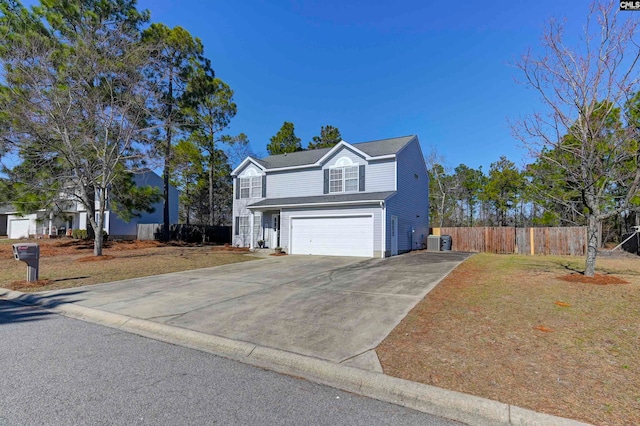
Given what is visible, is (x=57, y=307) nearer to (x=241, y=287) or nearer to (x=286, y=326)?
(x=241, y=287)

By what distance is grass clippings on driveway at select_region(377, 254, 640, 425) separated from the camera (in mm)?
3023

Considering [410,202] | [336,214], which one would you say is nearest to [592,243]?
[336,214]

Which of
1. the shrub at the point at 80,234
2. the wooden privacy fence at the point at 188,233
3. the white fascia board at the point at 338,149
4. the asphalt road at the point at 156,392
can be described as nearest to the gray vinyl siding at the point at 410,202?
the white fascia board at the point at 338,149

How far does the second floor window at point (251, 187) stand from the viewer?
22.1m

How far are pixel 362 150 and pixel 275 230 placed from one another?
721 centimetres

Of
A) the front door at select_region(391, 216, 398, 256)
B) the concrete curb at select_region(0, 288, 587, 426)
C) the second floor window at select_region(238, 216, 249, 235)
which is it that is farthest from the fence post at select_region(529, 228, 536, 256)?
the concrete curb at select_region(0, 288, 587, 426)

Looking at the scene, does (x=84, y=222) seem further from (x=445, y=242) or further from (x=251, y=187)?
(x=445, y=242)

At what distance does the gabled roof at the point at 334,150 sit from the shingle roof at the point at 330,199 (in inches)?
81.0

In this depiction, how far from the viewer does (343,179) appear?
61.6 ft

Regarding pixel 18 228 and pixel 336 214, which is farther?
pixel 18 228

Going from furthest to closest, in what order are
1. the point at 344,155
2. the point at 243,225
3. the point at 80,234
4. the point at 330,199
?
the point at 80,234 → the point at 243,225 → the point at 344,155 → the point at 330,199

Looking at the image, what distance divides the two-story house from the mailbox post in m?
11.2

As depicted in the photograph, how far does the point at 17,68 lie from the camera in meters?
15.1

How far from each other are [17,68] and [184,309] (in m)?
16.6
